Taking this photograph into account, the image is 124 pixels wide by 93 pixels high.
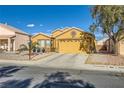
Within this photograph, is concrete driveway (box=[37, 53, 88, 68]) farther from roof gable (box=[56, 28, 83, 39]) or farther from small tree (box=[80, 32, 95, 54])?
roof gable (box=[56, 28, 83, 39])

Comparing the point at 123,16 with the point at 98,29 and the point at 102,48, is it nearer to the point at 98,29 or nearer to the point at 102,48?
the point at 98,29

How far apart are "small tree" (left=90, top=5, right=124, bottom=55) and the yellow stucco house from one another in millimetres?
5297

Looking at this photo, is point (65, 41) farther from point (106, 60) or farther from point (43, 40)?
point (106, 60)

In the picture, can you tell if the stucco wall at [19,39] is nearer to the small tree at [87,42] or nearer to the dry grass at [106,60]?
the small tree at [87,42]

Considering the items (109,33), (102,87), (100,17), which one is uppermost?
(100,17)

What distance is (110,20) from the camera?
28.6m

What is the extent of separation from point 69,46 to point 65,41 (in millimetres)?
1126

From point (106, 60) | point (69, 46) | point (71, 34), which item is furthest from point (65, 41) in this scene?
point (106, 60)

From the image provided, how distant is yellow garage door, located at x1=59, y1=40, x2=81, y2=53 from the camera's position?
121 ft

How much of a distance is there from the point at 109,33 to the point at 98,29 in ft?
5.50

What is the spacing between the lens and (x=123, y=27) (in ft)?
99.8

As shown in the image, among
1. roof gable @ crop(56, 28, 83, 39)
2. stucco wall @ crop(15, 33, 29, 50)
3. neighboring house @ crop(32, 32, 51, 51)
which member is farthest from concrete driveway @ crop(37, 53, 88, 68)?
stucco wall @ crop(15, 33, 29, 50)
